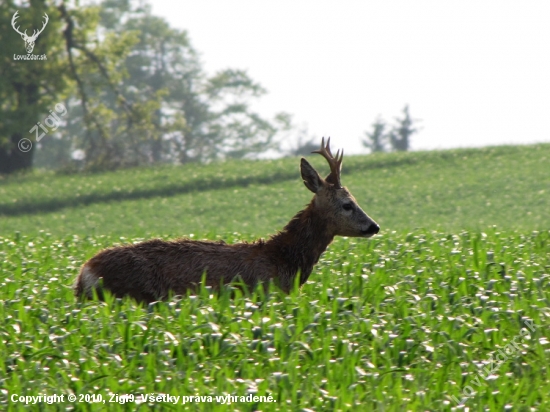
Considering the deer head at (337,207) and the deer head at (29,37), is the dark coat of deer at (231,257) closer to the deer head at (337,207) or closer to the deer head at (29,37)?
the deer head at (337,207)

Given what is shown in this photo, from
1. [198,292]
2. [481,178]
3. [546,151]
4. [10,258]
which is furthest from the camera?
[546,151]

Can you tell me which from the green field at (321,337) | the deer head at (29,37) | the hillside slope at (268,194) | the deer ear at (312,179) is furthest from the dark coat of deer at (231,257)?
the deer head at (29,37)

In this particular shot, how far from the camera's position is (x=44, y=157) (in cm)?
8250

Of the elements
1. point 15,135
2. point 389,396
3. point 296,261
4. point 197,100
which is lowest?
point 389,396

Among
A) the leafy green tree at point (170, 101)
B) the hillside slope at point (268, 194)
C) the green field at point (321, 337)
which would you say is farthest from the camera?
the leafy green tree at point (170, 101)

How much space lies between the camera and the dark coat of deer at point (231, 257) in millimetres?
7754

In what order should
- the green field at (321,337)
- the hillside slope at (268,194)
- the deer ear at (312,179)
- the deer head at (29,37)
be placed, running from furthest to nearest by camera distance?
1. the deer head at (29,37)
2. the hillside slope at (268,194)
3. the deer ear at (312,179)
4. the green field at (321,337)

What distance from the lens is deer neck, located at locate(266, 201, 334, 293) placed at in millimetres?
8445

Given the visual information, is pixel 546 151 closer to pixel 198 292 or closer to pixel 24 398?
pixel 198 292

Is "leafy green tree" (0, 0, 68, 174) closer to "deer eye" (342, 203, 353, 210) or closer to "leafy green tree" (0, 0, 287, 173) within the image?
"leafy green tree" (0, 0, 287, 173)

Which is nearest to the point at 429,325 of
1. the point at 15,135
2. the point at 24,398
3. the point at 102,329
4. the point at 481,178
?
the point at 102,329

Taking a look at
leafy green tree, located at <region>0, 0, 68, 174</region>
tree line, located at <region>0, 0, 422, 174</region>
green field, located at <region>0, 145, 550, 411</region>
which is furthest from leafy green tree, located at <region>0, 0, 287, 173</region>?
green field, located at <region>0, 145, 550, 411</region>

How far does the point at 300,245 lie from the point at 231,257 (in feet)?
2.80

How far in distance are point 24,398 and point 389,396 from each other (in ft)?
8.01
